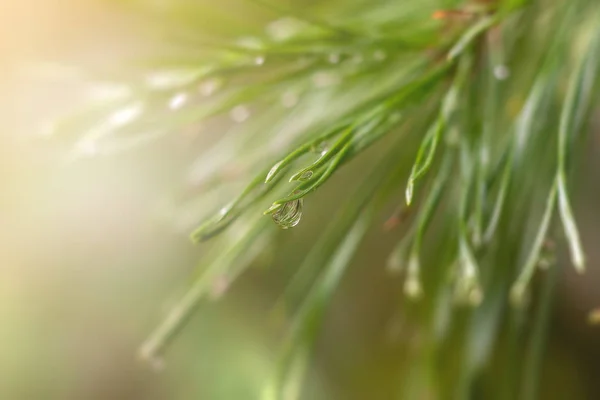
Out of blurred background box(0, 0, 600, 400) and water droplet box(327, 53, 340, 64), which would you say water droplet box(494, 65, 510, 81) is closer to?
water droplet box(327, 53, 340, 64)

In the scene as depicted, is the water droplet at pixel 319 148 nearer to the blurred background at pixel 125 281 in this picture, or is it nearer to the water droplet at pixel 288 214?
the water droplet at pixel 288 214

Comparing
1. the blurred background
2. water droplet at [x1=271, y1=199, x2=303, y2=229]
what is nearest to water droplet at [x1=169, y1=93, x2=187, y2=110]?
water droplet at [x1=271, y1=199, x2=303, y2=229]

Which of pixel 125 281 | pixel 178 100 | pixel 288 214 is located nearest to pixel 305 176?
pixel 288 214

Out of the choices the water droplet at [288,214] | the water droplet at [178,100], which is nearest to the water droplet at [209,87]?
the water droplet at [178,100]

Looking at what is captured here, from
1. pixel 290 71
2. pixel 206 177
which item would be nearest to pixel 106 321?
pixel 206 177

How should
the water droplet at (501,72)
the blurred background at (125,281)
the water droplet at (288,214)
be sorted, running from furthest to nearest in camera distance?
1. the blurred background at (125,281)
2. the water droplet at (501,72)
3. the water droplet at (288,214)

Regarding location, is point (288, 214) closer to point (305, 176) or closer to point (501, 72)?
point (305, 176)
